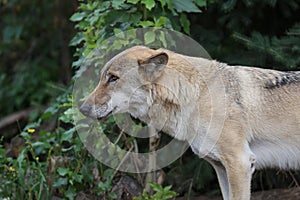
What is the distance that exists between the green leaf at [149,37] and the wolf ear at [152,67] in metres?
0.78

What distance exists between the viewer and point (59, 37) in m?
9.14

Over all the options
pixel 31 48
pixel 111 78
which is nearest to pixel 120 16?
pixel 111 78

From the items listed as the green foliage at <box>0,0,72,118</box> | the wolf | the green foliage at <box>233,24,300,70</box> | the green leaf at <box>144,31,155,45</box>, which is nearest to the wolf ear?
the wolf

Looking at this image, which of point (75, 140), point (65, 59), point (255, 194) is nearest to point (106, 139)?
point (75, 140)

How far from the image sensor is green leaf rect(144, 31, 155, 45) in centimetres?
502

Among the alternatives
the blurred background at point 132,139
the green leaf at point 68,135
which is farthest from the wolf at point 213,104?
the green leaf at point 68,135

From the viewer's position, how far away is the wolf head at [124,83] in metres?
4.27

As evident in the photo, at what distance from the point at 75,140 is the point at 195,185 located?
1.41 m

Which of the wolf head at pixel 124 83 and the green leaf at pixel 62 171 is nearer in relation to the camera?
the wolf head at pixel 124 83

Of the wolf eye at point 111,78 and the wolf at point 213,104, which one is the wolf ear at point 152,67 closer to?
the wolf at point 213,104

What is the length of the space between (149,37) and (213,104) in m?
1.03

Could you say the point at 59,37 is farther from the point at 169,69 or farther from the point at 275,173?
the point at 169,69

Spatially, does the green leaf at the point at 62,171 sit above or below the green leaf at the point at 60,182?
above

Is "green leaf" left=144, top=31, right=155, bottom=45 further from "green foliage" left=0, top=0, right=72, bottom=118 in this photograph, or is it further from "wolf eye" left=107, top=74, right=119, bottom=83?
"green foliage" left=0, top=0, right=72, bottom=118
